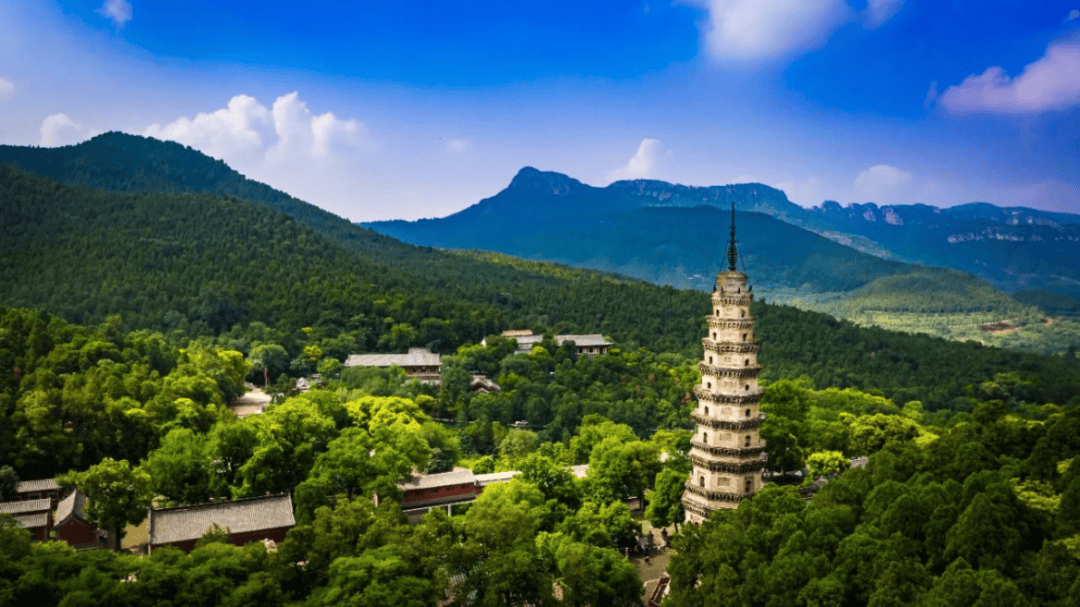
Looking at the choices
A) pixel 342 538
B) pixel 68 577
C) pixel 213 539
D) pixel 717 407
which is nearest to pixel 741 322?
pixel 717 407

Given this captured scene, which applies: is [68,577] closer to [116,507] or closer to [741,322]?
[116,507]

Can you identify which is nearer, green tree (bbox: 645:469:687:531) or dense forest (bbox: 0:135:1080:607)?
dense forest (bbox: 0:135:1080:607)

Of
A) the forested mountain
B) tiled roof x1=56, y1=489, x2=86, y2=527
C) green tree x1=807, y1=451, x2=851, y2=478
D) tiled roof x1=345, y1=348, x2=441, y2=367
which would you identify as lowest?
tiled roof x1=56, y1=489, x2=86, y2=527

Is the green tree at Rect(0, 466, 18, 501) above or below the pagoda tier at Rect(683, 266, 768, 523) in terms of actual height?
below

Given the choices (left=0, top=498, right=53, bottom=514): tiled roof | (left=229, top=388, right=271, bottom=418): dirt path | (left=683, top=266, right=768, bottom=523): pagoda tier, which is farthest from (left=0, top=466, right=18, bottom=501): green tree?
(left=683, top=266, right=768, bottom=523): pagoda tier

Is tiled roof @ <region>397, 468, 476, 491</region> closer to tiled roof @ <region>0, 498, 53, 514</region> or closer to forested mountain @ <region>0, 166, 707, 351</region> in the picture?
tiled roof @ <region>0, 498, 53, 514</region>

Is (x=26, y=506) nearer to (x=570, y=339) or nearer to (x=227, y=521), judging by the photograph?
(x=227, y=521)

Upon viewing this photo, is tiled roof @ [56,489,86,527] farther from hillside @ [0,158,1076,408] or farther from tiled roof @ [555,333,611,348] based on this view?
tiled roof @ [555,333,611,348]

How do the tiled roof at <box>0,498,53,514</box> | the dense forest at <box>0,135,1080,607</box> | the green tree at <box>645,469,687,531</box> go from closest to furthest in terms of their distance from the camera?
the dense forest at <box>0,135,1080,607</box>, the tiled roof at <box>0,498,53,514</box>, the green tree at <box>645,469,687,531</box>

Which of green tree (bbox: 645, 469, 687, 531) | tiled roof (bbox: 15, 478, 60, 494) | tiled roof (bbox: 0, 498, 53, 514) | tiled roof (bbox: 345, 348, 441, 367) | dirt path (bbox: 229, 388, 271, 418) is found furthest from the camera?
tiled roof (bbox: 345, 348, 441, 367)
